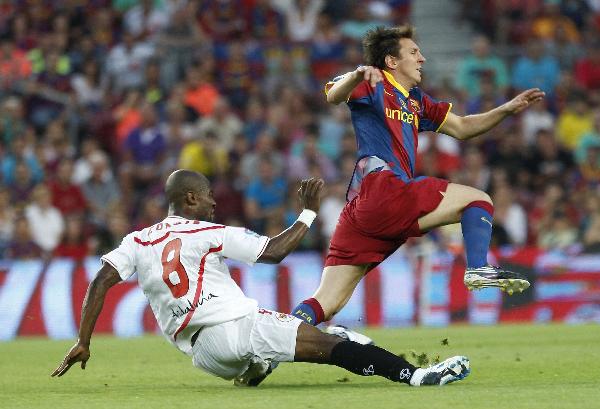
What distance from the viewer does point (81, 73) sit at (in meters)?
18.9

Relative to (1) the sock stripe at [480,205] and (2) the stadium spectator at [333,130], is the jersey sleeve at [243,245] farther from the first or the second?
(2) the stadium spectator at [333,130]

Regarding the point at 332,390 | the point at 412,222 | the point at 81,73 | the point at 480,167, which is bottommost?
the point at 332,390

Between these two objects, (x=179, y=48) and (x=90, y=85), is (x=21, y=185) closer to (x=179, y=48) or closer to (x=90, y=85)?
(x=90, y=85)

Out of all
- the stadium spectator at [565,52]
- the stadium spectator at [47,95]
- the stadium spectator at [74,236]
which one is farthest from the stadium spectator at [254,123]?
the stadium spectator at [565,52]

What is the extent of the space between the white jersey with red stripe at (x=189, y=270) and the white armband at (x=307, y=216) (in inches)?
11.2

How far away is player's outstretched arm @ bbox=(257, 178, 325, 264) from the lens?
7469 mm

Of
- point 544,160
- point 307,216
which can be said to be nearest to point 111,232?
point 544,160

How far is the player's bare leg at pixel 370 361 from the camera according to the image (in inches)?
298

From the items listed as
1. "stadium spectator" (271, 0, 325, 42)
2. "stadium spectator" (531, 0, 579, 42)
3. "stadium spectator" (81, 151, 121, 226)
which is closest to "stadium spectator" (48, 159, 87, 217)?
"stadium spectator" (81, 151, 121, 226)

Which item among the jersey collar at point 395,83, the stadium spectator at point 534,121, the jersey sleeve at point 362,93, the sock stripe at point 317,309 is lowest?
the sock stripe at point 317,309

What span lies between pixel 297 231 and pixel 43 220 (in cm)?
954

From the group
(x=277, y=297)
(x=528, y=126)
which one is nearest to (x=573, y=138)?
(x=528, y=126)

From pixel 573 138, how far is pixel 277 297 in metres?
5.31

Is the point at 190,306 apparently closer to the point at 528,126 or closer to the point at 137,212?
the point at 137,212
